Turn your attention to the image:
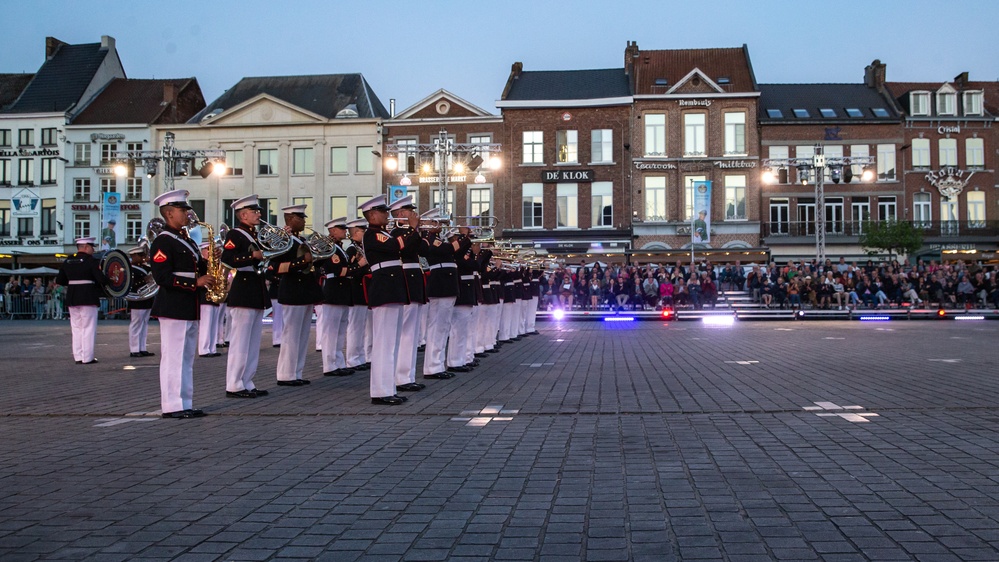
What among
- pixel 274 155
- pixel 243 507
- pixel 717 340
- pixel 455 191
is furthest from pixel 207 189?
pixel 243 507

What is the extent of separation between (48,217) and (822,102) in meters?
52.1

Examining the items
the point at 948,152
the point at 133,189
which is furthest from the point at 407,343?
the point at 948,152

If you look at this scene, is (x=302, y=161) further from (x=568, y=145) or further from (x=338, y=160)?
(x=568, y=145)

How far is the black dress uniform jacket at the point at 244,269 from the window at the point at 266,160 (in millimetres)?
48211

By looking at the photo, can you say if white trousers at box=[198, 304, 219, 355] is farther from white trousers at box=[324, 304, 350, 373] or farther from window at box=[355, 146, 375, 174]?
window at box=[355, 146, 375, 174]

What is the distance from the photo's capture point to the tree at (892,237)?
51.2 meters

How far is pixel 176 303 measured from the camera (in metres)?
9.38

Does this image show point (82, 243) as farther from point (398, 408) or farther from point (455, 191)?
point (455, 191)

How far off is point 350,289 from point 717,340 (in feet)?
32.9

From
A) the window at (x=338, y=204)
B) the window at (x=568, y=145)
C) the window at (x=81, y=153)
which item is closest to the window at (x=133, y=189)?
the window at (x=81, y=153)

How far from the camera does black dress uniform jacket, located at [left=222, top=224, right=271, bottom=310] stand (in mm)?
10602

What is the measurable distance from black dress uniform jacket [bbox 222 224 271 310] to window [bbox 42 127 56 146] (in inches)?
2245

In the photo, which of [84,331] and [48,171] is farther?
[48,171]

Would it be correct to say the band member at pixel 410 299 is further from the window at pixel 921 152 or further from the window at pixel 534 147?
the window at pixel 921 152
